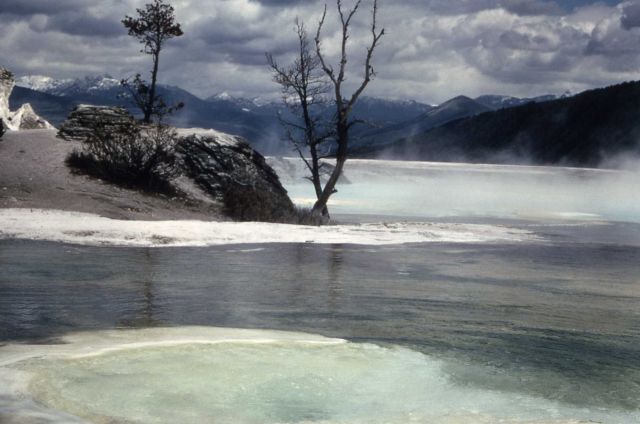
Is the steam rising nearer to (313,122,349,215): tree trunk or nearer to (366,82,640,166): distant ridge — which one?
(313,122,349,215): tree trunk

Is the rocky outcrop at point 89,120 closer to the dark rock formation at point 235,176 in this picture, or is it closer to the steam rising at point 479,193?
the dark rock formation at point 235,176

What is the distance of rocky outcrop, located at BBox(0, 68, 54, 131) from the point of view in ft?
93.6

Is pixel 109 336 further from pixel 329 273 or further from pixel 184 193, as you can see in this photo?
pixel 184 193

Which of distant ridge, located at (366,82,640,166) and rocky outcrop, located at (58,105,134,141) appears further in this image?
distant ridge, located at (366,82,640,166)

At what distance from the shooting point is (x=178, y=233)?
1518 cm

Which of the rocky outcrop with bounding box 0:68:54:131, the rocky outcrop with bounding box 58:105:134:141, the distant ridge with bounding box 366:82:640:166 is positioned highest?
the distant ridge with bounding box 366:82:640:166

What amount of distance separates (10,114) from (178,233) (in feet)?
57.8

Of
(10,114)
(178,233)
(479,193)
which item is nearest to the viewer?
(178,233)

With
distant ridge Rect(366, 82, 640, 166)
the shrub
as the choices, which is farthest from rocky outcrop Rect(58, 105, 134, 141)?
distant ridge Rect(366, 82, 640, 166)

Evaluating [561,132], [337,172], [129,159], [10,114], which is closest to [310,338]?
[129,159]

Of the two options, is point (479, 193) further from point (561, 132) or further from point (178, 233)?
point (561, 132)

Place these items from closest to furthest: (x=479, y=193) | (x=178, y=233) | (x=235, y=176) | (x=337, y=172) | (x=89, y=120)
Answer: (x=178, y=233) < (x=235, y=176) < (x=89, y=120) < (x=337, y=172) < (x=479, y=193)

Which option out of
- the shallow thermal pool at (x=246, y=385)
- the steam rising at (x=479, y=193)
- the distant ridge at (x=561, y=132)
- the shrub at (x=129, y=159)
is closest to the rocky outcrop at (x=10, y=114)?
the shrub at (x=129, y=159)

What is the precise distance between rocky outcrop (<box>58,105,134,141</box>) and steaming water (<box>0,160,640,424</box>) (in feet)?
36.6
